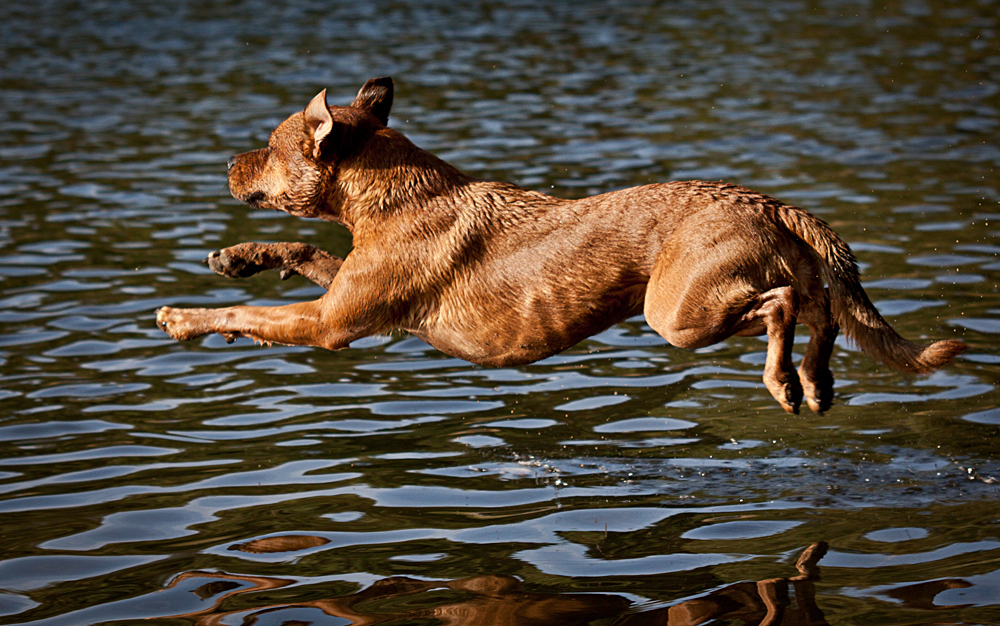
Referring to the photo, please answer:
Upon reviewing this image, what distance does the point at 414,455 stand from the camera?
741 cm

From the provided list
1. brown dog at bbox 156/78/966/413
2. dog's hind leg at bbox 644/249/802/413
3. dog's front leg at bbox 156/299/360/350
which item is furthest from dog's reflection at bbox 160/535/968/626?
dog's front leg at bbox 156/299/360/350

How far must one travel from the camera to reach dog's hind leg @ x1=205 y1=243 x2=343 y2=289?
702 cm

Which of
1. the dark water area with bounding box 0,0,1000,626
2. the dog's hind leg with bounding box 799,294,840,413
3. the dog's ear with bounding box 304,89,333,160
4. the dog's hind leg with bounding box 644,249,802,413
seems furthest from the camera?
the dog's ear with bounding box 304,89,333,160

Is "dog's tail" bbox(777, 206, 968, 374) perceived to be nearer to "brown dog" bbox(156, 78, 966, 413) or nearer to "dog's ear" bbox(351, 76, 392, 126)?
"brown dog" bbox(156, 78, 966, 413)

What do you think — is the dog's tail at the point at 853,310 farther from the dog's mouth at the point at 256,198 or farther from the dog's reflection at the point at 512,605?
the dog's mouth at the point at 256,198

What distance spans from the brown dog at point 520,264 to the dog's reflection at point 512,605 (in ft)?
3.43

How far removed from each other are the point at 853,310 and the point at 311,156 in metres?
2.93

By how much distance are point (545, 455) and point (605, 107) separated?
38.3 feet

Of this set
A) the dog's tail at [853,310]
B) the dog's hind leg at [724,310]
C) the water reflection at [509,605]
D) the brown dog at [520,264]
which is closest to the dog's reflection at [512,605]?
the water reflection at [509,605]

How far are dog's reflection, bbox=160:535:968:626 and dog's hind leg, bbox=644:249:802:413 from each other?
91 centimetres

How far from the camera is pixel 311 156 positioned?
6688 millimetres

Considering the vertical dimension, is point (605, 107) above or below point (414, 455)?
above

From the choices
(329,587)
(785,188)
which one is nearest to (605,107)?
(785,188)

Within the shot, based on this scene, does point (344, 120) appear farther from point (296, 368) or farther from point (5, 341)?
point (5, 341)
